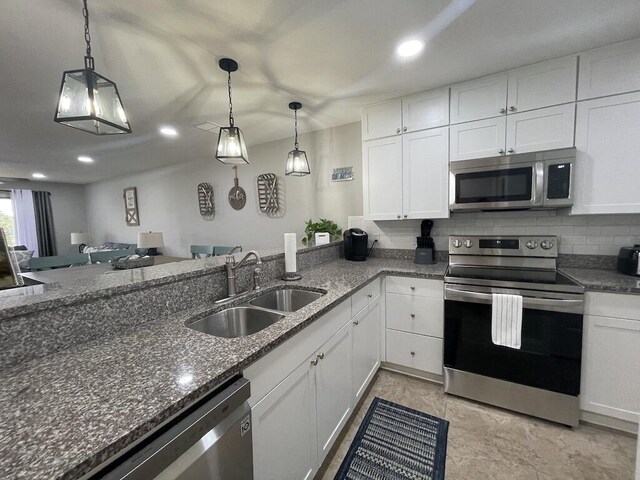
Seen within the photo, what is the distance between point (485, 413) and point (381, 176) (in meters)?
→ 1.97

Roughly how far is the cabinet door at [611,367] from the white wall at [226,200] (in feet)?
6.65

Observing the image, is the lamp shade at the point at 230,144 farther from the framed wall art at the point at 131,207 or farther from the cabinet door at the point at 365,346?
the framed wall art at the point at 131,207

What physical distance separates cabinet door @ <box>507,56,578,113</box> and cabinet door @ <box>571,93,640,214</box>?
0.48 feet

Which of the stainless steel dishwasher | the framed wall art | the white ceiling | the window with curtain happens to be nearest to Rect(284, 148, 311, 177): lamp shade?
the white ceiling

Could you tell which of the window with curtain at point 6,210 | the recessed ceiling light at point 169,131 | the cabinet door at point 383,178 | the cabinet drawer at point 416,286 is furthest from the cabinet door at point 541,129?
the window with curtain at point 6,210

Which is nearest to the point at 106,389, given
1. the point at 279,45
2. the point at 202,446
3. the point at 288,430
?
the point at 202,446

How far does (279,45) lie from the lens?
158 cm

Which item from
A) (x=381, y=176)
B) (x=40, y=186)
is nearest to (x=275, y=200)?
(x=381, y=176)

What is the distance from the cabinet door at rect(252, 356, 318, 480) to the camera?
0.96 m

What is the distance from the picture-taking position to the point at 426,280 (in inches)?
80.5

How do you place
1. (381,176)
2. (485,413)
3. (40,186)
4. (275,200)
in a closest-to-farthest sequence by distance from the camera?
(485,413) → (381,176) → (275,200) → (40,186)

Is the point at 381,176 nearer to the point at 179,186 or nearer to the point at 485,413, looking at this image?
the point at 485,413

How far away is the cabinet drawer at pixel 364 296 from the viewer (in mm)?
1712

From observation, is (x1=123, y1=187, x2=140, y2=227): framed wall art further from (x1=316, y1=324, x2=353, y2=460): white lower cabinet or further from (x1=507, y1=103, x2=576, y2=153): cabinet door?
(x1=507, y1=103, x2=576, y2=153): cabinet door
